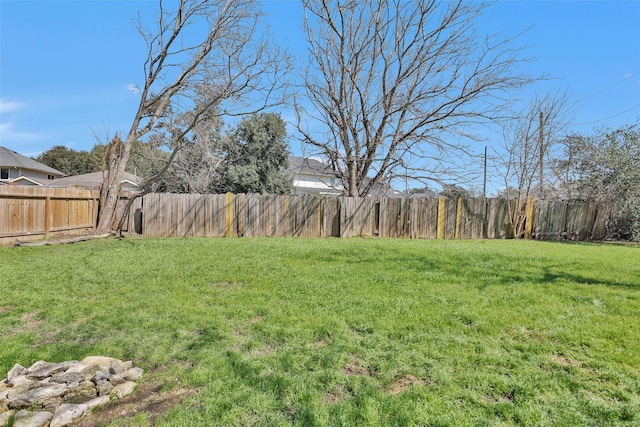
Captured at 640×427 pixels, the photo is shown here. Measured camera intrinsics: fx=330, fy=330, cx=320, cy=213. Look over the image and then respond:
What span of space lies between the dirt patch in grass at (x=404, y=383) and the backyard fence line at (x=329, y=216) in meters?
8.30

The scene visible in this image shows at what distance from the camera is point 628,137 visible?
11508mm

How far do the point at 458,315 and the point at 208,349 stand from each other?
7.85ft

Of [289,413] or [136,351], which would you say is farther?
[136,351]

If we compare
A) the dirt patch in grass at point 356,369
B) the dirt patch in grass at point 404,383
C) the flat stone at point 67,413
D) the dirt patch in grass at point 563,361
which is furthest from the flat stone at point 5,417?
the dirt patch in grass at point 563,361

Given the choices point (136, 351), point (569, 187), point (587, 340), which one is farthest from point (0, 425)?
point (569, 187)

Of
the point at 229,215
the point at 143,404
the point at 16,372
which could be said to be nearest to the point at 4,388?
the point at 16,372

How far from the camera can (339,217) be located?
34.7 ft

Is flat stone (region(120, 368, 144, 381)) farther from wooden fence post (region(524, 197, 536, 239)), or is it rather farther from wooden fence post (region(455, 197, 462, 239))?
wooden fence post (region(524, 197, 536, 239))

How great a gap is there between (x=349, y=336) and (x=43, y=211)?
29.2ft

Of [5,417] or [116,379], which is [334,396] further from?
[5,417]

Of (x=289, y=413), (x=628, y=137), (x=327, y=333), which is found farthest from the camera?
(x=628, y=137)

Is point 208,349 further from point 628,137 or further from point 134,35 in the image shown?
point 628,137

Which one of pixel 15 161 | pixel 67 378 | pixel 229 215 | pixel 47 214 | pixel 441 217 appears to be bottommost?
pixel 67 378

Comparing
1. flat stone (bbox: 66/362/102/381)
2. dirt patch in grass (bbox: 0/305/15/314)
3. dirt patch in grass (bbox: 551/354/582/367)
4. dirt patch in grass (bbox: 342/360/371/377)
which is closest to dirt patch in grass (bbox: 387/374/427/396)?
dirt patch in grass (bbox: 342/360/371/377)
